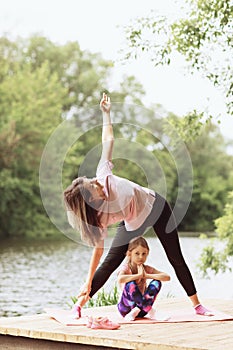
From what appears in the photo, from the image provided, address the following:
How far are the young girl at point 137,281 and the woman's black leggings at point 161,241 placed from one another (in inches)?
2.8

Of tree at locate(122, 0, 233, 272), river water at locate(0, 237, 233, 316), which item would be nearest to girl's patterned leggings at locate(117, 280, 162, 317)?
river water at locate(0, 237, 233, 316)

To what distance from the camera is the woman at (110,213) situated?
507cm

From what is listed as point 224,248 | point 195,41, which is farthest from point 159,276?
point 224,248

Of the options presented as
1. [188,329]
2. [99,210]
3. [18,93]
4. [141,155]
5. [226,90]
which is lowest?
[188,329]

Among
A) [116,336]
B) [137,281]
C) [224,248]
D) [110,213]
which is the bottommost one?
[116,336]

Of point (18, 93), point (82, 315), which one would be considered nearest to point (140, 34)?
point (82, 315)

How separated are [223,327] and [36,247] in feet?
52.7

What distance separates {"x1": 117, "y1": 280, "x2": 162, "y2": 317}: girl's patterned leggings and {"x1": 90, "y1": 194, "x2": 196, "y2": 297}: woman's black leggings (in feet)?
0.57

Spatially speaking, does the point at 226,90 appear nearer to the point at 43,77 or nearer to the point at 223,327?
the point at 223,327

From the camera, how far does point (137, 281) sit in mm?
5375

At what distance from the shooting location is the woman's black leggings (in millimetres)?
5289

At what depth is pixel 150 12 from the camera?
10414mm

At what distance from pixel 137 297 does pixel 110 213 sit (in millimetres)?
616

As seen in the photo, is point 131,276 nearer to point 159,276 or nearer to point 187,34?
point 159,276
